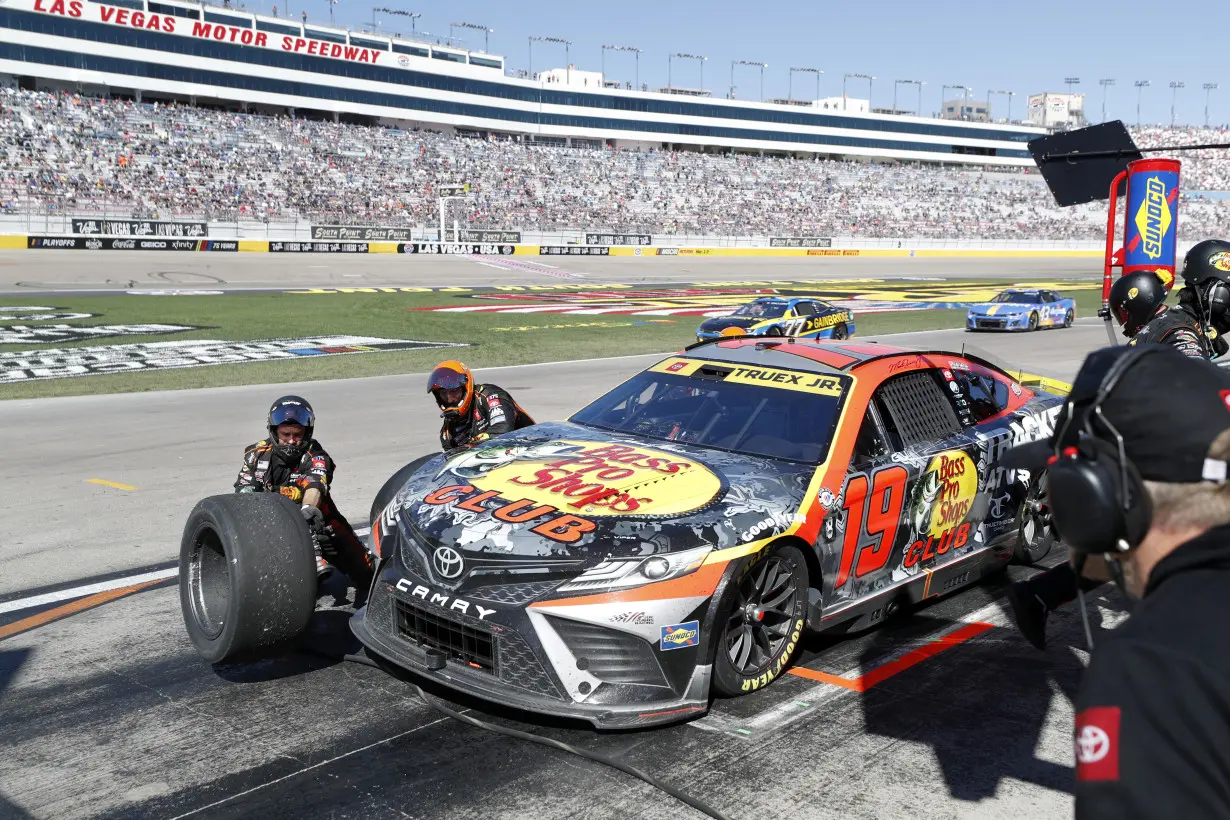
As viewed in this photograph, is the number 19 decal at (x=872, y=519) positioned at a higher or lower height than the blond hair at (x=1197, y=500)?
lower

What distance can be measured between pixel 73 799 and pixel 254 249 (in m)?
47.2

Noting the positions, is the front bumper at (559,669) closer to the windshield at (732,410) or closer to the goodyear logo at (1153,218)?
the windshield at (732,410)

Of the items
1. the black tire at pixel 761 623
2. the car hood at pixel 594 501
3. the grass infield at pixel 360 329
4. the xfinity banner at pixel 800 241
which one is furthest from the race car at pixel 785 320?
the xfinity banner at pixel 800 241

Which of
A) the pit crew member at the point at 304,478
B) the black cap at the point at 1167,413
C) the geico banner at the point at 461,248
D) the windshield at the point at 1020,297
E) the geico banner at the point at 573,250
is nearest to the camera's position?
the black cap at the point at 1167,413

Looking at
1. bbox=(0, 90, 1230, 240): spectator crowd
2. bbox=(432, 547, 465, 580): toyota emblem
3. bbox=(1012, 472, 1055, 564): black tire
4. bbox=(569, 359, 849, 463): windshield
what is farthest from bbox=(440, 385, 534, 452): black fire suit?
bbox=(0, 90, 1230, 240): spectator crowd

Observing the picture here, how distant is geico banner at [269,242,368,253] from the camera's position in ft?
160

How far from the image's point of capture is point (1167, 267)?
10250 mm

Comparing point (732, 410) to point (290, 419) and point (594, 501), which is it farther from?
point (290, 419)

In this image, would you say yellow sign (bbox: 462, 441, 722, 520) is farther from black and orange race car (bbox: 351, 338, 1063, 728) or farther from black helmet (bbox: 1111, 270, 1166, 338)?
black helmet (bbox: 1111, 270, 1166, 338)

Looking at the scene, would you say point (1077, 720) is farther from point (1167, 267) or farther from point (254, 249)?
point (254, 249)

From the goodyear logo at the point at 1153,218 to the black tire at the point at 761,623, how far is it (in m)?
7.16

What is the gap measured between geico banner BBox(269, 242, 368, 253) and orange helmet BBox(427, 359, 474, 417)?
4436 cm

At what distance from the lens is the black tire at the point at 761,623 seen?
4.52m

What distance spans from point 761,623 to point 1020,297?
25.1 m
